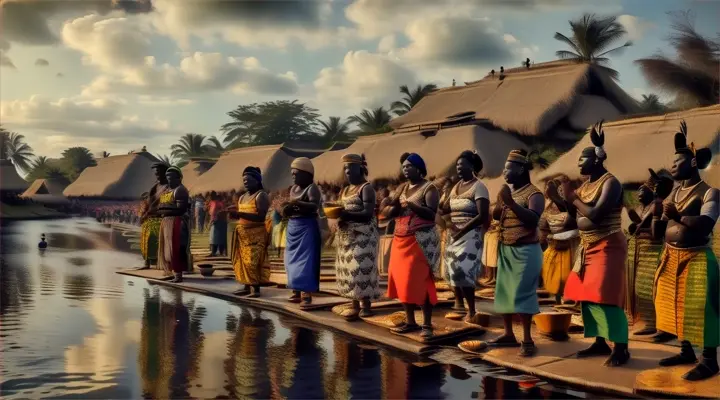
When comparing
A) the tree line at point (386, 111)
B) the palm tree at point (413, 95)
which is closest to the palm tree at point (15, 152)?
the tree line at point (386, 111)

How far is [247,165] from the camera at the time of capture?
25500 millimetres

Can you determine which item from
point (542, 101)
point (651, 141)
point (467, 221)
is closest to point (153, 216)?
point (467, 221)

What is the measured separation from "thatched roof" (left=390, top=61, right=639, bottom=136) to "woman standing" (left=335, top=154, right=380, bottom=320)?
10.7 meters

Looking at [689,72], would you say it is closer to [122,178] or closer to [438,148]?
[438,148]

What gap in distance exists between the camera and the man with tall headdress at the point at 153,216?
463 inches

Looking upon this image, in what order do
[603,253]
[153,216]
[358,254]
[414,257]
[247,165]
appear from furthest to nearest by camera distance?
1. [247,165]
2. [153,216]
3. [358,254]
4. [414,257]
5. [603,253]

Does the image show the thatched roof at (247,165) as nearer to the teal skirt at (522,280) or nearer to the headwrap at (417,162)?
the headwrap at (417,162)

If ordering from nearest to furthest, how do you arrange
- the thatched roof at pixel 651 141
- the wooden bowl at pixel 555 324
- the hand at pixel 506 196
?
the hand at pixel 506 196 → the wooden bowl at pixel 555 324 → the thatched roof at pixel 651 141

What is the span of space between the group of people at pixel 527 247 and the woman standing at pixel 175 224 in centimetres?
189

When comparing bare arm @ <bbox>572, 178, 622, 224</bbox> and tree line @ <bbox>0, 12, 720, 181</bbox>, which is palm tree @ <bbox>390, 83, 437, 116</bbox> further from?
bare arm @ <bbox>572, 178, 622, 224</bbox>

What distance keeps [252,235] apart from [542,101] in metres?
10.9

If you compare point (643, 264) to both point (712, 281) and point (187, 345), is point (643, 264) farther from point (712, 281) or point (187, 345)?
point (187, 345)

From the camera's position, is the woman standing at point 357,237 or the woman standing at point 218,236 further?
the woman standing at point 218,236

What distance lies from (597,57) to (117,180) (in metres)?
28.4
